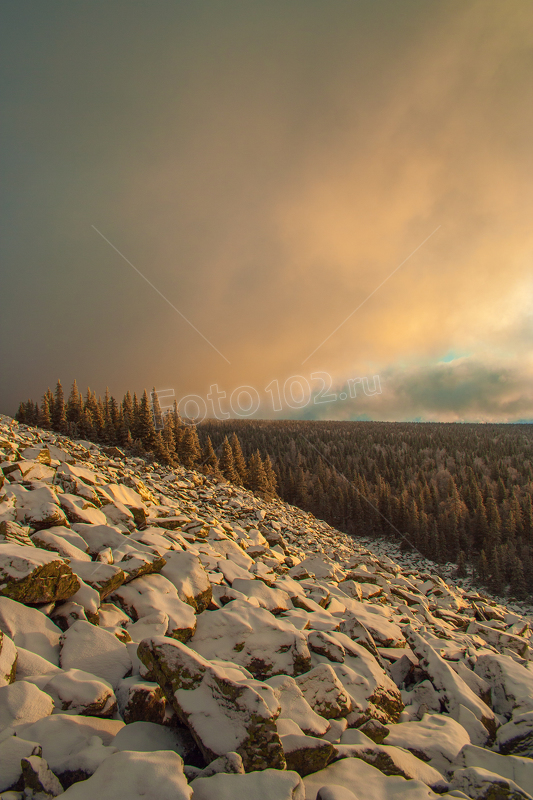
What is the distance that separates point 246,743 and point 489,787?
2.87 metres

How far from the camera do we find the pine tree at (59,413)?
5762 centimetres

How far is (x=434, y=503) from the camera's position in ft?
349

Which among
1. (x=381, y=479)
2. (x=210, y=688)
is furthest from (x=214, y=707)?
(x=381, y=479)

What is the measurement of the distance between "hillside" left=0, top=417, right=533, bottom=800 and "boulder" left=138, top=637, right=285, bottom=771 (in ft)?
0.05

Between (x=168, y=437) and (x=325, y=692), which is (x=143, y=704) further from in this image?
(x=168, y=437)

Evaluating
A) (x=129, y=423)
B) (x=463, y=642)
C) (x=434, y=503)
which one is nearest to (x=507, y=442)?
(x=434, y=503)

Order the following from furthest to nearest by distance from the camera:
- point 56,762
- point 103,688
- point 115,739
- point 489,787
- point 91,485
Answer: point 91,485
point 103,688
point 489,787
point 115,739
point 56,762

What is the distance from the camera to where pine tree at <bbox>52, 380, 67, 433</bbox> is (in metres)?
Answer: 57.6

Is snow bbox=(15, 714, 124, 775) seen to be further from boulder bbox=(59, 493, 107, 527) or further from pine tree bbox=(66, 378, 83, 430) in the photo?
pine tree bbox=(66, 378, 83, 430)

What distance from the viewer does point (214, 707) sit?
3818mm

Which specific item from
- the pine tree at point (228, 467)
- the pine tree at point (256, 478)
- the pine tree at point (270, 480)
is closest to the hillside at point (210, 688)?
the pine tree at point (228, 467)

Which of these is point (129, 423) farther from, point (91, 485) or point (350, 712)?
point (350, 712)

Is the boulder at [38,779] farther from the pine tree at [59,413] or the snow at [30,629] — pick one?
the pine tree at [59,413]

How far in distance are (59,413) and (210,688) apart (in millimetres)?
64851
